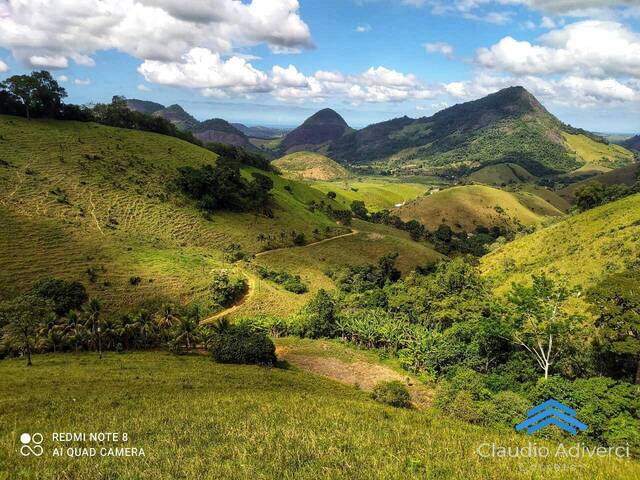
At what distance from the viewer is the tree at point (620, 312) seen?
3154 centimetres

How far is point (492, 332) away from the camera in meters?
43.4

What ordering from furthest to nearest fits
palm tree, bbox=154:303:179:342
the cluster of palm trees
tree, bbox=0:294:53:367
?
palm tree, bbox=154:303:179:342
the cluster of palm trees
tree, bbox=0:294:53:367

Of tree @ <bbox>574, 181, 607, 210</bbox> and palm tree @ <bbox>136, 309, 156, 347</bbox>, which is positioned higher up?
tree @ <bbox>574, 181, 607, 210</bbox>

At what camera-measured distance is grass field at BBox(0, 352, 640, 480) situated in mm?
11430

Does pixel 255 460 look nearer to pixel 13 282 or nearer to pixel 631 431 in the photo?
pixel 631 431

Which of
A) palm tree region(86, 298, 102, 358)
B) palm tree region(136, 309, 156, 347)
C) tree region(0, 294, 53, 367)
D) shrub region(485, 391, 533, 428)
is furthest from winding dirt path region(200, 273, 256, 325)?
shrub region(485, 391, 533, 428)

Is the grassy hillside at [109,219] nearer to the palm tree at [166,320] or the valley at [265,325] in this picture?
the valley at [265,325]

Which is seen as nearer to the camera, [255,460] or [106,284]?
[255,460]

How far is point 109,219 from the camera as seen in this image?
85.6 metres

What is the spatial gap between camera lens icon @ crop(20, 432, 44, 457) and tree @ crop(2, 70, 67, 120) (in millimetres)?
128912

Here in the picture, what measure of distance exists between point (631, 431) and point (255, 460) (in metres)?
25.1

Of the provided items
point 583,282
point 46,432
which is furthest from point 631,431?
point 583,282

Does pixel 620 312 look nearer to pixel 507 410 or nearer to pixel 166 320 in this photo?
pixel 507 410

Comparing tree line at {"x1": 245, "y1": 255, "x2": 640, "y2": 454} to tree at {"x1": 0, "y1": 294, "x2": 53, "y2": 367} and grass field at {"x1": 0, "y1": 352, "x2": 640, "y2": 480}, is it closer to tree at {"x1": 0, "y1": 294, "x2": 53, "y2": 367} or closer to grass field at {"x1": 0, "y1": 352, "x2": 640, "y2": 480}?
grass field at {"x1": 0, "y1": 352, "x2": 640, "y2": 480}
